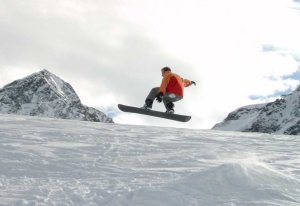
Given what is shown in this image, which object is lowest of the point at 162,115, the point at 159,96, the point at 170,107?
the point at 162,115

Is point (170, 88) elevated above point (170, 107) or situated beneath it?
elevated above

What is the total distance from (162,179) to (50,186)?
149 centimetres

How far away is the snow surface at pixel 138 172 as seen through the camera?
6371 millimetres

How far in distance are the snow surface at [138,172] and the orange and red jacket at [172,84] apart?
13.9 ft

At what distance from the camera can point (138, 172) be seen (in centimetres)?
768

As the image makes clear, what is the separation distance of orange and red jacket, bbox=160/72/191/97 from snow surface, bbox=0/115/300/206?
424 centimetres

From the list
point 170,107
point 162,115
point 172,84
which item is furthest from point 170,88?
point 162,115

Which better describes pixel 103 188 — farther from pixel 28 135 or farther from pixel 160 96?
pixel 160 96

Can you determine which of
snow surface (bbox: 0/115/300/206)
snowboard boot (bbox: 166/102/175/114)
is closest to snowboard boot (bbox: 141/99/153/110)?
snowboard boot (bbox: 166/102/175/114)

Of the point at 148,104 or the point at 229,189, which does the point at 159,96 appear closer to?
the point at 148,104

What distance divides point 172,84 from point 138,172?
7603 mm

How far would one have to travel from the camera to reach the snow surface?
637cm

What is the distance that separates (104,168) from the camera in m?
7.84

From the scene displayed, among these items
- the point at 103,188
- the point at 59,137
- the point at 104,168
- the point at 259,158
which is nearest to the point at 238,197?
the point at 103,188
